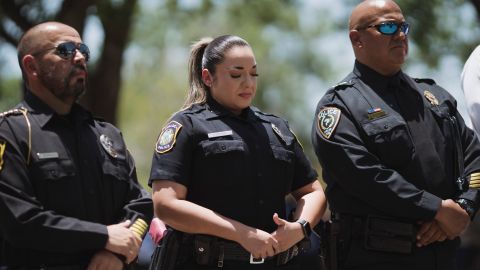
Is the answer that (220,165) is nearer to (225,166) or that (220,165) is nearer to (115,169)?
(225,166)

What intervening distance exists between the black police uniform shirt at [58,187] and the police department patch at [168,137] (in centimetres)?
22

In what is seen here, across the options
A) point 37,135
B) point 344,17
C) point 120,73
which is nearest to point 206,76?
point 37,135

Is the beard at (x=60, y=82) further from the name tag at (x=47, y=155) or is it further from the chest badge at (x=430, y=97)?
the chest badge at (x=430, y=97)

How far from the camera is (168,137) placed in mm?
4586

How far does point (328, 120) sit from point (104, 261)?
5.29 ft

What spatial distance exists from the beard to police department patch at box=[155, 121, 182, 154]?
1.76 ft

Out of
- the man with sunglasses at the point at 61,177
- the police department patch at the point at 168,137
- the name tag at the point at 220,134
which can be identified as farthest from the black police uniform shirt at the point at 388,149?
the man with sunglasses at the point at 61,177

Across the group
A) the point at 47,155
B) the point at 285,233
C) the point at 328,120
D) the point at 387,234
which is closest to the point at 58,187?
the point at 47,155

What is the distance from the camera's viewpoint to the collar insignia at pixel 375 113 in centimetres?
494

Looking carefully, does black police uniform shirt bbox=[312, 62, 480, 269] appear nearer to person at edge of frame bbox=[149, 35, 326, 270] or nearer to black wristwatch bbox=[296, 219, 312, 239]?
person at edge of frame bbox=[149, 35, 326, 270]

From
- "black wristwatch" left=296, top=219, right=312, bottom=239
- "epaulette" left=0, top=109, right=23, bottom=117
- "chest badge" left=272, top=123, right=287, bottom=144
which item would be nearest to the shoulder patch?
"epaulette" left=0, top=109, right=23, bottom=117

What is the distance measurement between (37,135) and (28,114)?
0.53 feet

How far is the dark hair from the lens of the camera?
4.81 metres

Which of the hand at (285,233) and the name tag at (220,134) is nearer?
the hand at (285,233)
